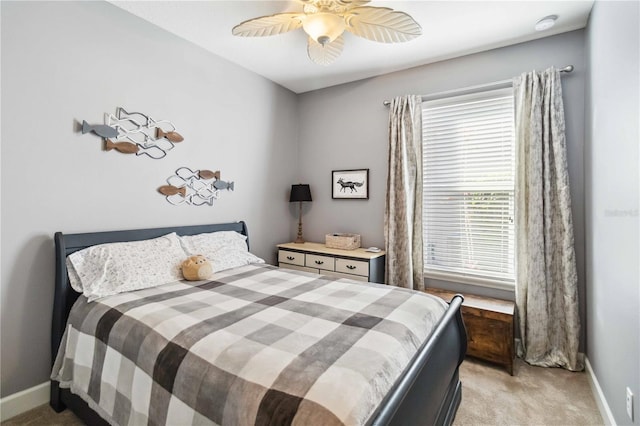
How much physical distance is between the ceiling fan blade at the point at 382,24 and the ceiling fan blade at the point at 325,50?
229mm

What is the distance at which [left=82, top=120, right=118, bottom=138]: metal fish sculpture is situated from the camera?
215 cm

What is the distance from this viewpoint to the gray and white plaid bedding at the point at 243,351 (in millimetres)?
994

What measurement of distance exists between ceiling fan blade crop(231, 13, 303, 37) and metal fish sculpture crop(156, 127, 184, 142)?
1.11 metres

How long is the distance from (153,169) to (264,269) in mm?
1267

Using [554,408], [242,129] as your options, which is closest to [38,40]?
[242,129]

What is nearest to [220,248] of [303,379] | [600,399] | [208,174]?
[208,174]

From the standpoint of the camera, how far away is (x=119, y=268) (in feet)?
6.55

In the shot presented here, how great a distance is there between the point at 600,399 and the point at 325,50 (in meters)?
3.02

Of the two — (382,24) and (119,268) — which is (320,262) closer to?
(119,268)

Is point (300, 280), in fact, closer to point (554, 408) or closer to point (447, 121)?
point (554, 408)

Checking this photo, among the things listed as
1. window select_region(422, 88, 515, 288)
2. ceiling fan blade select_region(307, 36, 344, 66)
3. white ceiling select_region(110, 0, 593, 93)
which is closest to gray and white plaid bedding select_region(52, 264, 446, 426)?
window select_region(422, 88, 515, 288)

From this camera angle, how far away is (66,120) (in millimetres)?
2074

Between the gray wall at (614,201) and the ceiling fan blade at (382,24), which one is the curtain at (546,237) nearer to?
the gray wall at (614,201)

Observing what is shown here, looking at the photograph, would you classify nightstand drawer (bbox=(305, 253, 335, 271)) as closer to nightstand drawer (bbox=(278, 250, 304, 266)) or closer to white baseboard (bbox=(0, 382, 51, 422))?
nightstand drawer (bbox=(278, 250, 304, 266))
